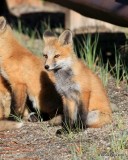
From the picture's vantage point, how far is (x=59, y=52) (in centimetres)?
657

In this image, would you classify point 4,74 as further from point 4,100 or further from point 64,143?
point 64,143

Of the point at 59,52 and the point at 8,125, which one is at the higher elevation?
the point at 59,52

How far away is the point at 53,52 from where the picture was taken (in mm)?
6543

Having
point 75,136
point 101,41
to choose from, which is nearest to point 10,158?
point 75,136

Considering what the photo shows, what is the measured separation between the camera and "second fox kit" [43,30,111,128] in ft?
21.4

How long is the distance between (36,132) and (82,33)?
14.6 feet

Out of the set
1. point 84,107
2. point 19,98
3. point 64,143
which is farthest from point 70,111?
point 19,98

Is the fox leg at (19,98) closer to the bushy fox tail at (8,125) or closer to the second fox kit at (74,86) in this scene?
the bushy fox tail at (8,125)

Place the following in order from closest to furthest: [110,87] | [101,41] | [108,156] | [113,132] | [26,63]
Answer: [108,156] < [113,132] < [26,63] < [110,87] < [101,41]

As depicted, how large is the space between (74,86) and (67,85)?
77 mm

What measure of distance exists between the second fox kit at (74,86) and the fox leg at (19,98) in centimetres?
59

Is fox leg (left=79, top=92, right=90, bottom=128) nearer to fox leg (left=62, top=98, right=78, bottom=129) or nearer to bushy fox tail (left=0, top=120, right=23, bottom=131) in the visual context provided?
fox leg (left=62, top=98, right=78, bottom=129)

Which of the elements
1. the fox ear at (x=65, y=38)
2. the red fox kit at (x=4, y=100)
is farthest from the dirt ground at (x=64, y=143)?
the fox ear at (x=65, y=38)

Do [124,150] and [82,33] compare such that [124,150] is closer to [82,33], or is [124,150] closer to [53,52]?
[53,52]
